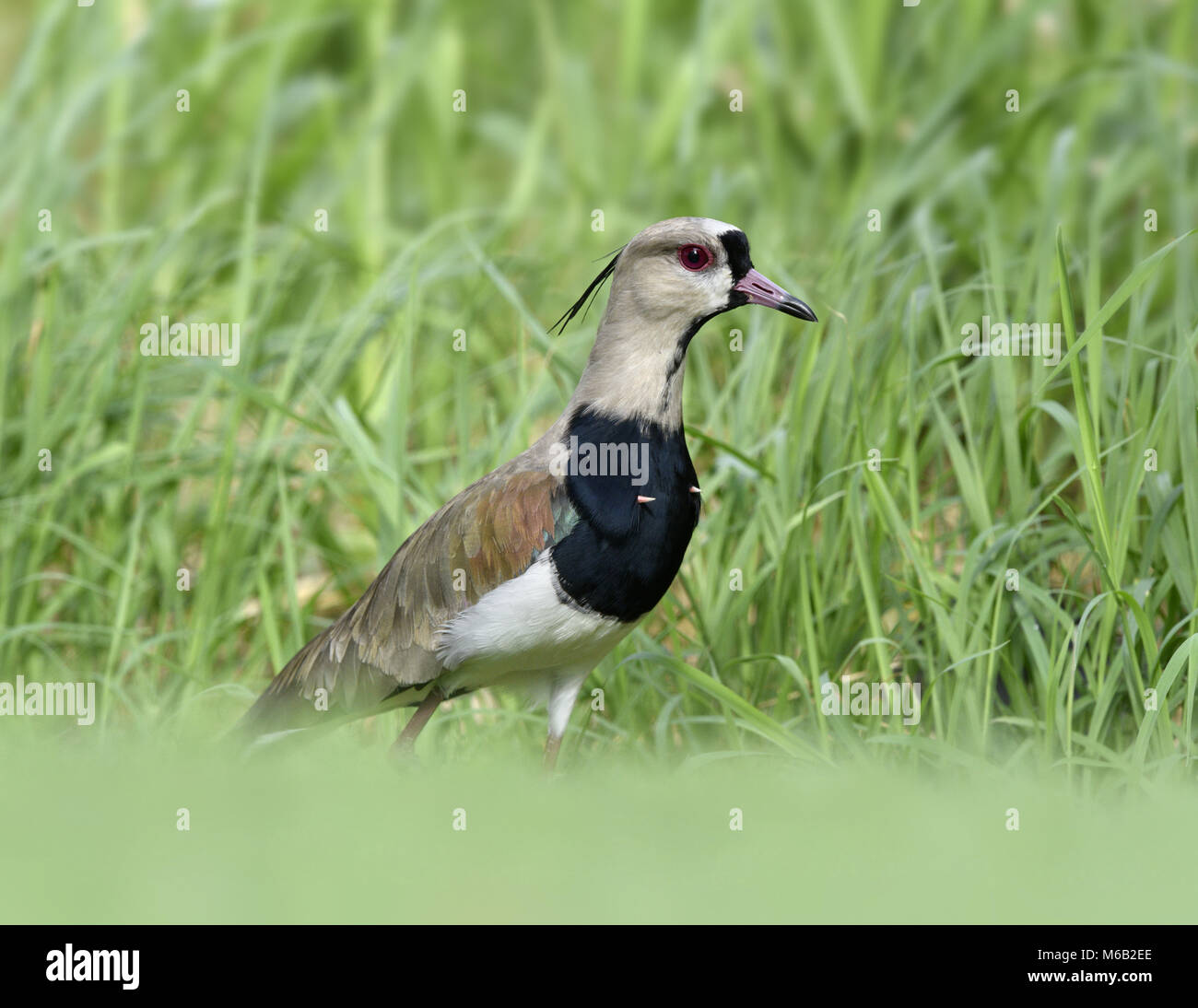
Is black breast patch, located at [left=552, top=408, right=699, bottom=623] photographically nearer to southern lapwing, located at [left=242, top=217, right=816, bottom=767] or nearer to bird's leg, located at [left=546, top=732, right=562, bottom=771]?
southern lapwing, located at [left=242, top=217, right=816, bottom=767]

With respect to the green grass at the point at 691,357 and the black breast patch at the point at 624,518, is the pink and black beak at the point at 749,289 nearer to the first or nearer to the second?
the black breast patch at the point at 624,518

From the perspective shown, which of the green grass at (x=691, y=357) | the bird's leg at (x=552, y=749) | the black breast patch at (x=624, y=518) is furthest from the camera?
the green grass at (x=691, y=357)

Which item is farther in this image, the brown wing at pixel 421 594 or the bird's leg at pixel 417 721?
the bird's leg at pixel 417 721

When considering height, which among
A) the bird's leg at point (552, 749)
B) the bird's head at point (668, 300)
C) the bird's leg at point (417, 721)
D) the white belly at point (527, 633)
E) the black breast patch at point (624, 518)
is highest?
the bird's head at point (668, 300)

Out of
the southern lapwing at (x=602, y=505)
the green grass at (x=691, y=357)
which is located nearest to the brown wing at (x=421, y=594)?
the southern lapwing at (x=602, y=505)

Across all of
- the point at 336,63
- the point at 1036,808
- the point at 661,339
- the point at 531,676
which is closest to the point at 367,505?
the point at 531,676

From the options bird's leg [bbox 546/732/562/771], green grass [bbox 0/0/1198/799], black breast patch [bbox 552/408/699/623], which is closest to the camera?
black breast patch [bbox 552/408/699/623]

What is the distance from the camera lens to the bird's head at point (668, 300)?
9.38 ft

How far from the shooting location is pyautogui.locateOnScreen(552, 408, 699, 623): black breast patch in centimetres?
284

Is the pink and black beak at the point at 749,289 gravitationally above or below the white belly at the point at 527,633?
above

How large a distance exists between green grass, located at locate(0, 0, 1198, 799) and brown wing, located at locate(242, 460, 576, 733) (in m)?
0.37

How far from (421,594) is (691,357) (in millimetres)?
1765

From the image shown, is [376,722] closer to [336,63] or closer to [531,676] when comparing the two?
[531,676]

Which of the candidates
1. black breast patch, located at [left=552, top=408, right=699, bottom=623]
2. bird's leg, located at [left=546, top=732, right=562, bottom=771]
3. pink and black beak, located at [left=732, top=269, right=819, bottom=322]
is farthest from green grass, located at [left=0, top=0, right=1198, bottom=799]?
pink and black beak, located at [left=732, top=269, right=819, bottom=322]
